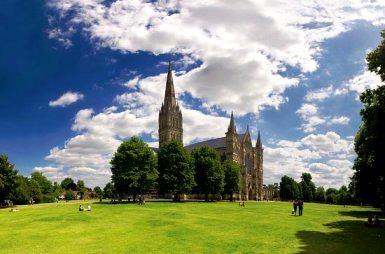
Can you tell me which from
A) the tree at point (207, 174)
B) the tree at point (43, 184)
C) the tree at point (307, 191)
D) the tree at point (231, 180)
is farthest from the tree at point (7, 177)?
the tree at point (307, 191)

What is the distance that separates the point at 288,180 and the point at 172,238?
15860 cm

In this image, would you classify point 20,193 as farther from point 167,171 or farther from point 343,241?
point 343,241

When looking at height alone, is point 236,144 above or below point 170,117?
below

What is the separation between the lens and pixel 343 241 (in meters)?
28.9

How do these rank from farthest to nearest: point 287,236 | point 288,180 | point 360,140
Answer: point 288,180
point 360,140
point 287,236

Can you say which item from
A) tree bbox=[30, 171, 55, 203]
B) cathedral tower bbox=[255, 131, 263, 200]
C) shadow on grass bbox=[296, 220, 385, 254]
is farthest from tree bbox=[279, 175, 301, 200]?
shadow on grass bbox=[296, 220, 385, 254]

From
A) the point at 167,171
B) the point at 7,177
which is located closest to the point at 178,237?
the point at 167,171

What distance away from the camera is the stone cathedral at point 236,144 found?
148000 mm

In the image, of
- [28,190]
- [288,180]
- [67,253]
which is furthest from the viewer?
[288,180]

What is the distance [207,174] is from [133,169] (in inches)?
1022

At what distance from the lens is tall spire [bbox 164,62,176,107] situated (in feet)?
521

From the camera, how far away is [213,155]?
107 meters

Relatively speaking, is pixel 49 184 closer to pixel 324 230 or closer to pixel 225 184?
pixel 225 184

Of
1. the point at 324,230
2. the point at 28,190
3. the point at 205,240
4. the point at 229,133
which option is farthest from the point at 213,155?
the point at 205,240
